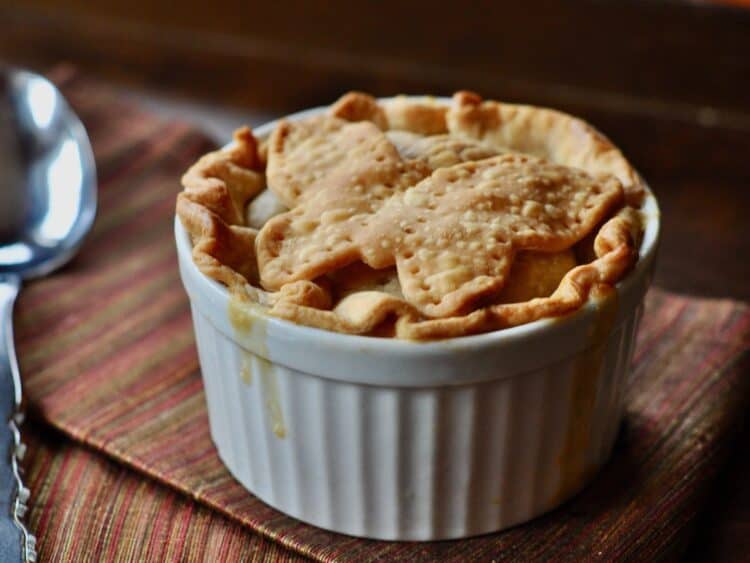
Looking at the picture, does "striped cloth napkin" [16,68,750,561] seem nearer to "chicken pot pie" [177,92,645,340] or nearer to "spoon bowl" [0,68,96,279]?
"spoon bowl" [0,68,96,279]

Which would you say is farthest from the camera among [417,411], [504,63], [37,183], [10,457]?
[504,63]

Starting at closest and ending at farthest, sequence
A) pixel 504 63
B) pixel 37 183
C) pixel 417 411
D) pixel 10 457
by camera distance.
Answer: pixel 417 411
pixel 10 457
pixel 37 183
pixel 504 63

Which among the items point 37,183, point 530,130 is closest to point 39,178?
point 37,183

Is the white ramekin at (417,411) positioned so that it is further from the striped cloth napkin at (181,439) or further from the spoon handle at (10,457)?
the spoon handle at (10,457)

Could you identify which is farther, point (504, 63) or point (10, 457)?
point (504, 63)

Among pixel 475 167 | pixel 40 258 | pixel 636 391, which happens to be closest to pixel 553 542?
pixel 636 391

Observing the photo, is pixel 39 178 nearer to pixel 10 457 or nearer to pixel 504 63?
pixel 10 457
